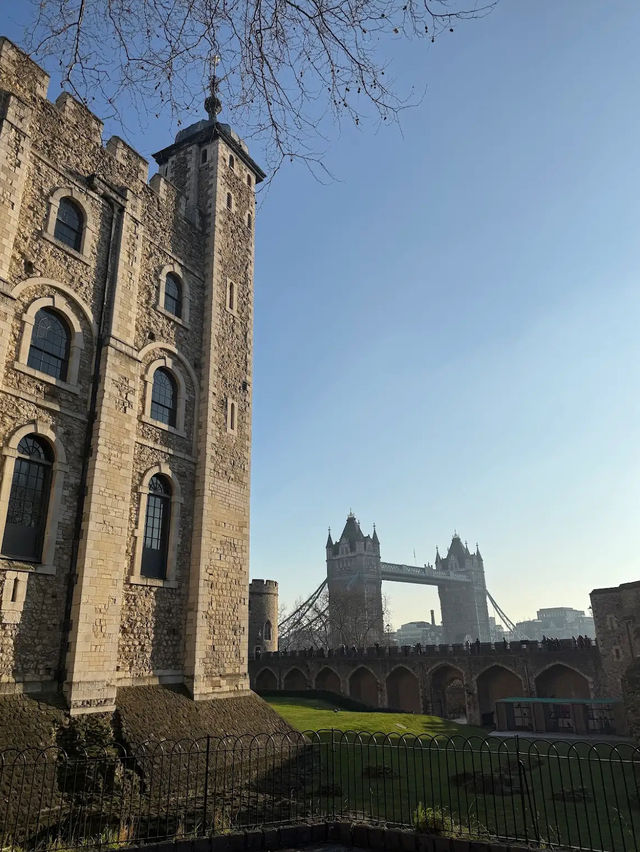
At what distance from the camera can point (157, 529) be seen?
1648 cm

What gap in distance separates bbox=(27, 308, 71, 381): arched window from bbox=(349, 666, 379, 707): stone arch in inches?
1522

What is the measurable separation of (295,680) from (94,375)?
137ft

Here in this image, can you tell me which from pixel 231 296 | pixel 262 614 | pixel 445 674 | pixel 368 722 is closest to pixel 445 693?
pixel 445 674

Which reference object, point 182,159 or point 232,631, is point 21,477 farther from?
point 182,159

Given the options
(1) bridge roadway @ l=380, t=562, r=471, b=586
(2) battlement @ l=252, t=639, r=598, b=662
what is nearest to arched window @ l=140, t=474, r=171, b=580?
(2) battlement @ l=252, t=639, r=598, b=662

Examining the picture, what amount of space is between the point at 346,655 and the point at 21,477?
1544 inches

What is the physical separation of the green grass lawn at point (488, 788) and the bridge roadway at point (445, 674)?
13477 millimetres

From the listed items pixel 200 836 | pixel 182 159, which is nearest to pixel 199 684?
pixel 200 836

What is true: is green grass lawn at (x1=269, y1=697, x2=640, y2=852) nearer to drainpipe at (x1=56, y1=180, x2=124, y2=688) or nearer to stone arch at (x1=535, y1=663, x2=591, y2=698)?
drainpipe at (x1=56, y1=180, x2=124, y2=688)

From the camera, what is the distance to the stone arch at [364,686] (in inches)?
1768

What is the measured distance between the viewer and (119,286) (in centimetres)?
1620

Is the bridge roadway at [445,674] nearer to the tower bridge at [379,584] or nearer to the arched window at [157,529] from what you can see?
the tower bridge at [379,584]

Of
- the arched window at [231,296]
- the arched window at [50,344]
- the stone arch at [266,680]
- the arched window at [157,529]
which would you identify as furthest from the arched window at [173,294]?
the stone arch at [266,680]

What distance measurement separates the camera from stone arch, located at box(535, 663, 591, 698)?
36406 mm
